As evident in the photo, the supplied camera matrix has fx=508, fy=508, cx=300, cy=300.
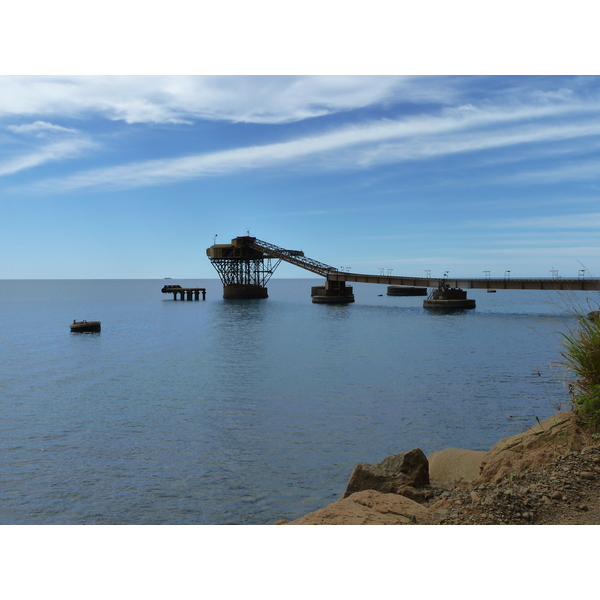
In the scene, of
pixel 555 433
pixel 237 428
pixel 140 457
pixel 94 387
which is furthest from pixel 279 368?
pixel 555 433

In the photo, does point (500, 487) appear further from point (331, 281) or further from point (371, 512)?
point (331, 281)

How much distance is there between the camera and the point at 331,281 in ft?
328

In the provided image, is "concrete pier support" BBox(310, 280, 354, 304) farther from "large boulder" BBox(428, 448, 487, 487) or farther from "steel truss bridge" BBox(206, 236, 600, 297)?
"large boulder" BBox(428, 448, 487, 487)

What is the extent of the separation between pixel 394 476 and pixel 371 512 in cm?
207

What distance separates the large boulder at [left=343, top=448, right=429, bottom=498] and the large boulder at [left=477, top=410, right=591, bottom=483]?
1.28m

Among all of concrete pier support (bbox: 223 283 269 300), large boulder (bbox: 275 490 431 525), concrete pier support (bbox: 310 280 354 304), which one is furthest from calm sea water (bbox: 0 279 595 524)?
concrete pier support (bbox: 223 283 269 300)

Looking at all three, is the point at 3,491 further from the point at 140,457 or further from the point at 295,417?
the point at 295,417

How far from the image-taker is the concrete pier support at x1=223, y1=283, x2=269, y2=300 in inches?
4429

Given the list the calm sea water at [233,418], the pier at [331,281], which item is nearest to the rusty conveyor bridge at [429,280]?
the pier at [331,281]

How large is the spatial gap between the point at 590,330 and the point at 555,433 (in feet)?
5.46

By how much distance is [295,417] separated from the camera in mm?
19391

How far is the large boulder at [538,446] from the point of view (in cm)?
729

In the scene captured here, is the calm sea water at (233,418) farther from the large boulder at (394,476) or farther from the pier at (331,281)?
the pier at (331,281)

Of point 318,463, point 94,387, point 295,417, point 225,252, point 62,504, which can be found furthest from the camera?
point 225,252
